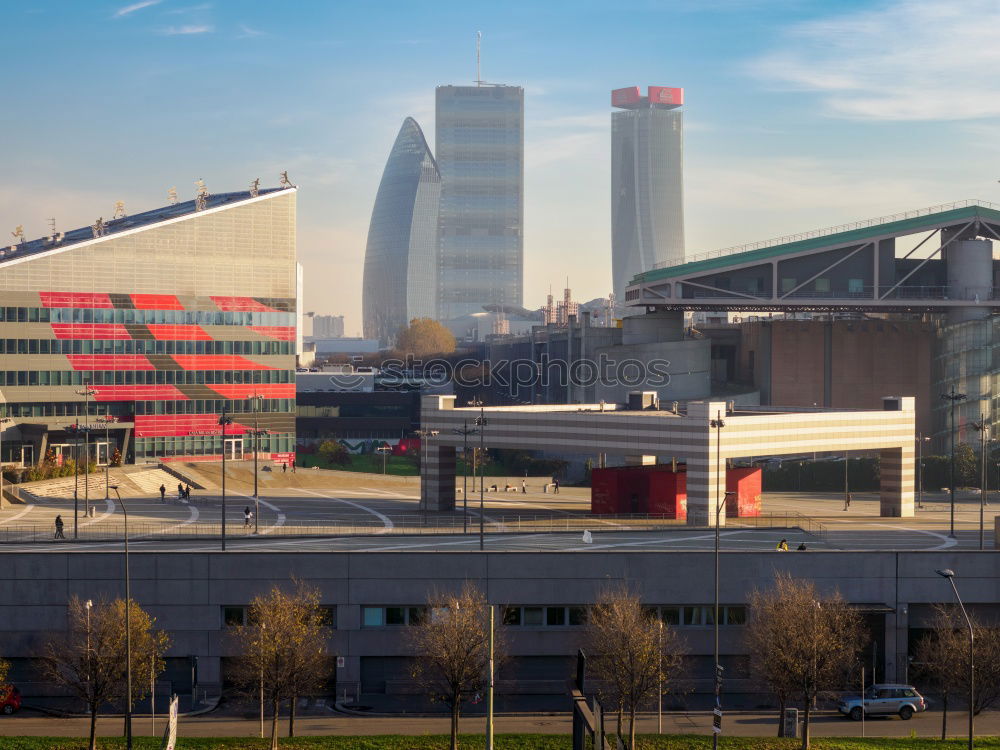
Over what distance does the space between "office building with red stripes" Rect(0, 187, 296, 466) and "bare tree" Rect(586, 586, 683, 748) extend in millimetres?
79668

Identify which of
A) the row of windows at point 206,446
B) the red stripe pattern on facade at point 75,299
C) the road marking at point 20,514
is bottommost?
the road marking at point 20,514

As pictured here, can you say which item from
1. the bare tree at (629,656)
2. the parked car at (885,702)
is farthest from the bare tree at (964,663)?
the bare tree at (629,656)

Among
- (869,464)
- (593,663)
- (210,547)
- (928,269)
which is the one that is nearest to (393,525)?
(210,547)

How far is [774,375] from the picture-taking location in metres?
148

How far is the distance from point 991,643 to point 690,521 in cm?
2318

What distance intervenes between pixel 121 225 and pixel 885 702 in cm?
11200

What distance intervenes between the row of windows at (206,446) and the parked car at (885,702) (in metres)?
93.8

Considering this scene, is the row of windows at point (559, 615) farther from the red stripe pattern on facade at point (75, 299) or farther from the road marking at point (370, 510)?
the red stripe pattern on facade at point (75, 299)

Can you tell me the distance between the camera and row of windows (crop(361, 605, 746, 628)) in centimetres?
6375

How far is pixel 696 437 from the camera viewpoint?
259 feet

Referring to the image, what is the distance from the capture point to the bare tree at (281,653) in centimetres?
5466

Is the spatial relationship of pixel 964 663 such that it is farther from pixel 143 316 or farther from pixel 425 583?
pixel 143 316

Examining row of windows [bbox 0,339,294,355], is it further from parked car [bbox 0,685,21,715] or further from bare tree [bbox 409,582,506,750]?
bare tree [bbox 409,582,506,750]

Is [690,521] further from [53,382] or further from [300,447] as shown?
[300,447]
